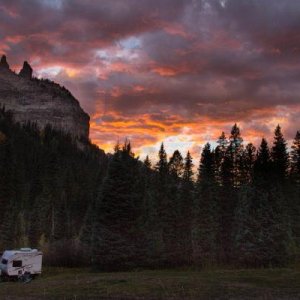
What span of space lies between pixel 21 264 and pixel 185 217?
29.5 metres

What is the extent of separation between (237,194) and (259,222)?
1491 cm

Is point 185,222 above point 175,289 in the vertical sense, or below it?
above

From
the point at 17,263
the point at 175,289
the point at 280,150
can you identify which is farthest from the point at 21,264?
the point at 280,150

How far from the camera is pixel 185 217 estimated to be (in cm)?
6812

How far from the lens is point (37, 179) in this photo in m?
123

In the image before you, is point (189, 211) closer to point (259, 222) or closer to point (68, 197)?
point (259, 222)

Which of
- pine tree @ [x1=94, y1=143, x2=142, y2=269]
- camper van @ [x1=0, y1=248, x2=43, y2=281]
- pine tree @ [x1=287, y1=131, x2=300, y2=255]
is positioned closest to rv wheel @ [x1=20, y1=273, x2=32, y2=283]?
camper van @ [x1=0, y1=248, x2=43, y2=281]

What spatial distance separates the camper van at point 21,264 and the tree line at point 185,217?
21.8ft

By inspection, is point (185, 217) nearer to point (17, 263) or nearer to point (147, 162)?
point (17, 263)

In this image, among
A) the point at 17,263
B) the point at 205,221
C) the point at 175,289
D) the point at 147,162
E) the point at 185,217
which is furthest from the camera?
the point at 147,162

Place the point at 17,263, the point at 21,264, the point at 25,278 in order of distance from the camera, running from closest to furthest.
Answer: the point at 25,278, the point at 17,263, the point at 21,264

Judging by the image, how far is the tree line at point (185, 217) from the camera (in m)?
50.2

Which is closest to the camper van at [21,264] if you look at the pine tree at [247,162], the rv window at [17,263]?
the rv window at [17,263]

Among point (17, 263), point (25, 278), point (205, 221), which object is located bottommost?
point (25, 278)
